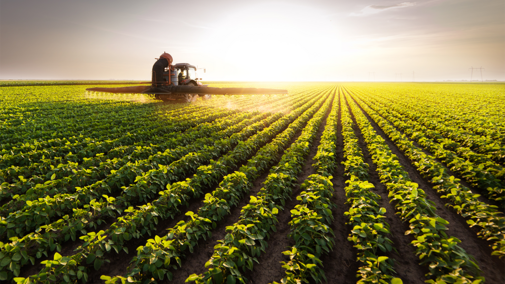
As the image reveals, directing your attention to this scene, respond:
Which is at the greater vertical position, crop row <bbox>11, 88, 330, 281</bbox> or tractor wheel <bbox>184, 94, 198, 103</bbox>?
tractor wheel <bbox>184, 94, 198, 103</bbox>

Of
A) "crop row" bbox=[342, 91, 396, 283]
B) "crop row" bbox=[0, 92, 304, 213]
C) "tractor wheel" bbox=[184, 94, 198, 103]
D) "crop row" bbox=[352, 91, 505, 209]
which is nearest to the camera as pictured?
"crop row" bbox=[342, 91, 396, 283]

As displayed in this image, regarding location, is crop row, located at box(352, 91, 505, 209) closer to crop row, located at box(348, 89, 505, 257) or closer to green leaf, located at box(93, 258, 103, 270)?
crop row, located at box(348, 89, 505, 257)

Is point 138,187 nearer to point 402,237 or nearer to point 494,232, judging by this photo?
point 402,237

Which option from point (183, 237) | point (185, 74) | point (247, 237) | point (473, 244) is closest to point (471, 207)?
point (473, 244)

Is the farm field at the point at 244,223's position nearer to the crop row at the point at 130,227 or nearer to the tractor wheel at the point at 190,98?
the crop row at the point at 130,227

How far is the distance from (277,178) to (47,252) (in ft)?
16.3

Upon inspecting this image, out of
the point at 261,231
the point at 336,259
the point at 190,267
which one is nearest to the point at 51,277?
the point at 190,267

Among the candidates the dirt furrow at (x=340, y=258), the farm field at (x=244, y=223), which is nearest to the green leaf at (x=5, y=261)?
the farm field at (x=244, y=223)

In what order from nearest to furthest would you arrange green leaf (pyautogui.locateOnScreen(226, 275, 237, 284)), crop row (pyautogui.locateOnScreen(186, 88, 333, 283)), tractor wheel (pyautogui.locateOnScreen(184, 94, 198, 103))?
1. green leaf (pyautogui.locateOnScreen(226, 275, 237, 284))
2. crop row (pyautogui.locateOnScreen(186, 88, 333, 283))
3. tractor wheel (pyautogui.locateOnScreen(184, 94, 198, 103))

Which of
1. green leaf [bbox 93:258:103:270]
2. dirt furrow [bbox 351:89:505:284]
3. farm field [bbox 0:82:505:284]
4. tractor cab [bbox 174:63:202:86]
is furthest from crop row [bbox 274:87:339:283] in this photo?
tractor cab [bbox 174:63:202:86]

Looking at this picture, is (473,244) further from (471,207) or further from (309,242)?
(309,242)

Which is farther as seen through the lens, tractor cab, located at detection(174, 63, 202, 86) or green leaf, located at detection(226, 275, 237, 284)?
tractor cab, located at detection(174, 63, 202, 86)

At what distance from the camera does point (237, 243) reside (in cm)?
370

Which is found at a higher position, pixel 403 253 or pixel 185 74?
pixel 185 74
